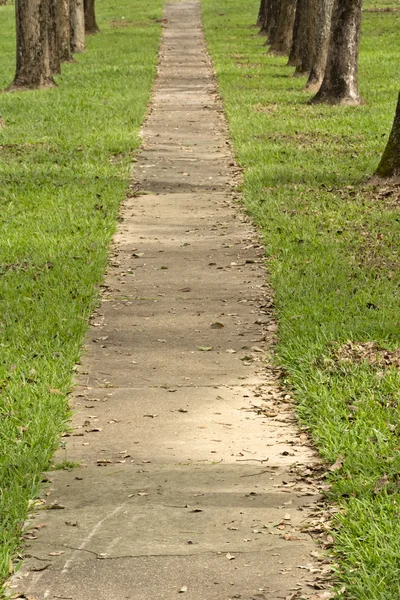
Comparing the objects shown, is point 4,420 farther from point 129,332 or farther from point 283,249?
point 283,249

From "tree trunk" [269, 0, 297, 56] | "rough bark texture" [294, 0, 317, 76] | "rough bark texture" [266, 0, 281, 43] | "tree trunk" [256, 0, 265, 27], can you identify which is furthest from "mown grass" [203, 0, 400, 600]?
"tree trunk" [256, 0, 265, 27]

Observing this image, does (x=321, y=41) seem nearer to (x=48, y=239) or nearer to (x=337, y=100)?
(x=337, y=100)

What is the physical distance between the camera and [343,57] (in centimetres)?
1992

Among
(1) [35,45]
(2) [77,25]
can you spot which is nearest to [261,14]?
(2) [77,25]

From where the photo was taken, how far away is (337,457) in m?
5.79

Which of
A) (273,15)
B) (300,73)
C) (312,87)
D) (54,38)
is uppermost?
(54,38)

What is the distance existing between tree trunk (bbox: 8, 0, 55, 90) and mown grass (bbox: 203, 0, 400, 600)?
152 inches

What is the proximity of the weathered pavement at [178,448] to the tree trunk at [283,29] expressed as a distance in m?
20.9

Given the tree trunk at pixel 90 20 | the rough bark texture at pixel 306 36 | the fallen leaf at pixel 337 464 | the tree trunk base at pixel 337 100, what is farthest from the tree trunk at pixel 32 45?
the fallen leaf at pixel 337 464

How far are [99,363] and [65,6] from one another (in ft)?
73.6

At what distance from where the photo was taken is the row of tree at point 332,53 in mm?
19516

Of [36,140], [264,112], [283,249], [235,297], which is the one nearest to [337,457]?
→ [235,297]

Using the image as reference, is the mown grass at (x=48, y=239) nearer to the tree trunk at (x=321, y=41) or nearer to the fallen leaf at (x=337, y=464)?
the fallen leaf at (x=337, y=464)

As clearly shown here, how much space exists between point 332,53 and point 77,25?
584 inches
